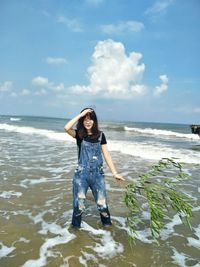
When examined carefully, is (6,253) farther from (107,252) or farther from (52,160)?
(52,160)

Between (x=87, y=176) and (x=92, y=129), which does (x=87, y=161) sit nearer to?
(x=87, y=176)

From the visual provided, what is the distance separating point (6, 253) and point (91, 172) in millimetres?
1796

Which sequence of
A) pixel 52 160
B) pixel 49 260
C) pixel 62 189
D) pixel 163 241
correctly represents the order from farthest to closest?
1. pixel 52 160
2. pixel 62 189
3. pixel 163 241
4. pixel 49 260

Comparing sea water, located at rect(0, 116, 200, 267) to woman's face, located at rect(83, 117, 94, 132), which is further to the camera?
woman's face, located at rect(83, 117, 94, 132)

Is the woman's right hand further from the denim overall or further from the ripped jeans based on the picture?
the ripped jeans

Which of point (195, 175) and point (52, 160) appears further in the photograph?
point (52, 160)

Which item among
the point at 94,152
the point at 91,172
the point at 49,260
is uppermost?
the point at 94,152

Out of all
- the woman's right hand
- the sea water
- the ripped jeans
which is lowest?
the sea water

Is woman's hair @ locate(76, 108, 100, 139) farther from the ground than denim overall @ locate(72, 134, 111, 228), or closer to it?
farther from the ground

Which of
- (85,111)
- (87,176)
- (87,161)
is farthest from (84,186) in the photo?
(85,111)

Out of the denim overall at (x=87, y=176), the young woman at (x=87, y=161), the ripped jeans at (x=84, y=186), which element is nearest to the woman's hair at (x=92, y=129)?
the young woman at (x=87, y=161)

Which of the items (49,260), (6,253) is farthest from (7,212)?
(49,260)

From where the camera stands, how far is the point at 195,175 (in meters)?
11.2

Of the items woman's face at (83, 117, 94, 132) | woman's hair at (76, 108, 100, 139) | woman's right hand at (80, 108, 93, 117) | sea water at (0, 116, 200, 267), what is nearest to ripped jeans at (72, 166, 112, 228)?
sea water at (0, 116, 200, 267)
